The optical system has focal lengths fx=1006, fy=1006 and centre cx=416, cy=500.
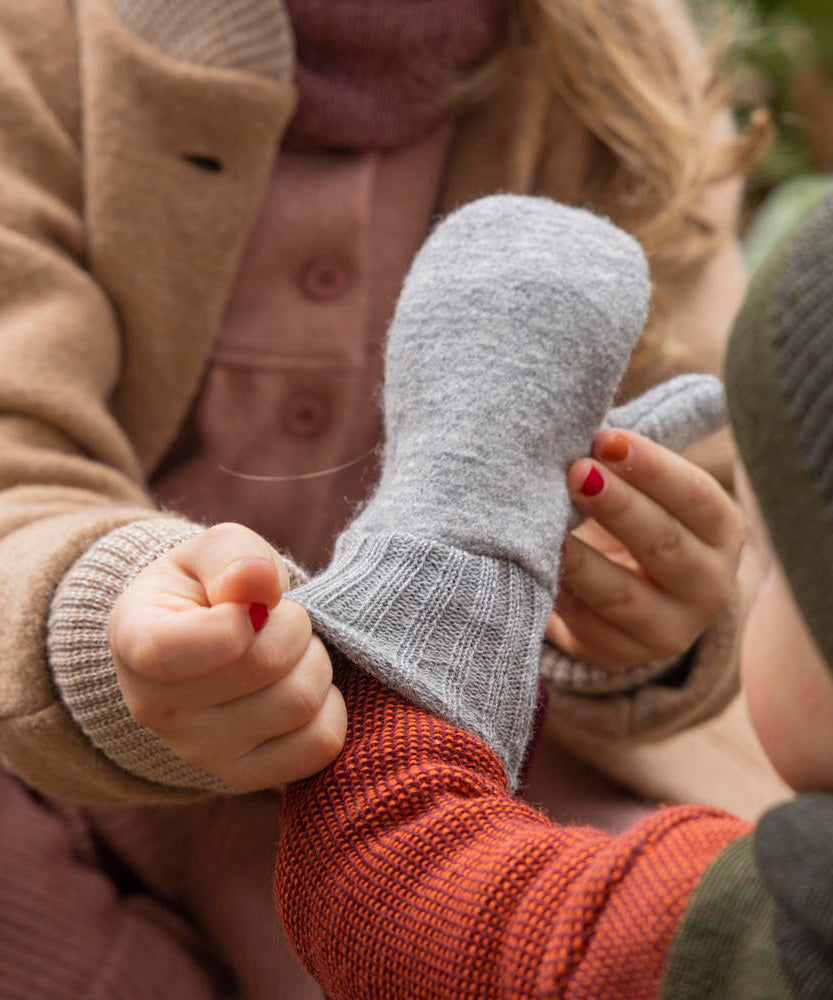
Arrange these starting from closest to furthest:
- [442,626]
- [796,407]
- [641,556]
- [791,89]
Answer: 1. [796,407]
2. [442,626]
3. [641,556]
4. [791,89]

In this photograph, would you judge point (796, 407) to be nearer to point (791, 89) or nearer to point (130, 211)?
point (130, 211)

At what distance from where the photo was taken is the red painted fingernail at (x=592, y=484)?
16.0 inches

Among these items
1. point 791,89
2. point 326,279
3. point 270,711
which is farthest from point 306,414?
point 791,89

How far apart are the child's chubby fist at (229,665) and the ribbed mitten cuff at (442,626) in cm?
2

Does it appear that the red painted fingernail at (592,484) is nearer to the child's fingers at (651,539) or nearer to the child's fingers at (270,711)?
the child's fingers at (651,539)

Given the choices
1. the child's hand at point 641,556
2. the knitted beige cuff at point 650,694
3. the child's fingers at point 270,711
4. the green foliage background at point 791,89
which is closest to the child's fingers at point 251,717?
the child's fingers at point 270,711

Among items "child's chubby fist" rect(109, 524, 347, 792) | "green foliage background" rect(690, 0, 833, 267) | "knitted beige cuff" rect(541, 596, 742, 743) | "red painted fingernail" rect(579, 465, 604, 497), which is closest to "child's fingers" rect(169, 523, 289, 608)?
"child's chubby fist" rect(109, 524, 347, 792)

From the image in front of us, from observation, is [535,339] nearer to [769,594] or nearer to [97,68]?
[769,594]

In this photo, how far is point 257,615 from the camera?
0.30 metres

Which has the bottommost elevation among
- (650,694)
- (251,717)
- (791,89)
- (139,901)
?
(139,901)

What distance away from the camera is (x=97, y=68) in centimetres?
55

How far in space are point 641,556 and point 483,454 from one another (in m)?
0.12

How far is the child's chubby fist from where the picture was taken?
0.30 meters

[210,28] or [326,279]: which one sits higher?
[210,28]
